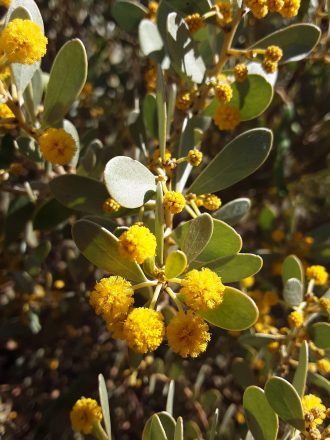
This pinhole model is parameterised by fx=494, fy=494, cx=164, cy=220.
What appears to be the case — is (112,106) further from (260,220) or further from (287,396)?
(287,396)

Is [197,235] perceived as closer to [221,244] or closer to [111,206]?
[221,244]

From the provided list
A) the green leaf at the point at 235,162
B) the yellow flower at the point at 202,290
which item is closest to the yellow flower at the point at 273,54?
the green leaf at the point at 235,162

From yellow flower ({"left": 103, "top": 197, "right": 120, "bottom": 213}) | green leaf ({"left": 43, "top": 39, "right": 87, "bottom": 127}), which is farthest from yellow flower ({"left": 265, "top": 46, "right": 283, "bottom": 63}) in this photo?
yellow flower ({"left": 103, "top": 197, "right": 120, "bottom": 213})

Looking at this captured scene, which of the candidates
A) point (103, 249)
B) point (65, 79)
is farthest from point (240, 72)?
point (103, 249)

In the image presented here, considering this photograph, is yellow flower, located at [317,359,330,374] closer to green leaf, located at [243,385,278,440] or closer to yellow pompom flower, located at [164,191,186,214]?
green leaf, located at [243,385,278,440]

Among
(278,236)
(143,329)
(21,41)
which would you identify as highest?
(21,41)

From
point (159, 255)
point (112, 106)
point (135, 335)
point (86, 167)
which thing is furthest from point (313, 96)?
point (135, 335)

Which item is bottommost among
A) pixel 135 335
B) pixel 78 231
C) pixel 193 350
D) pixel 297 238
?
pixel 297 238
